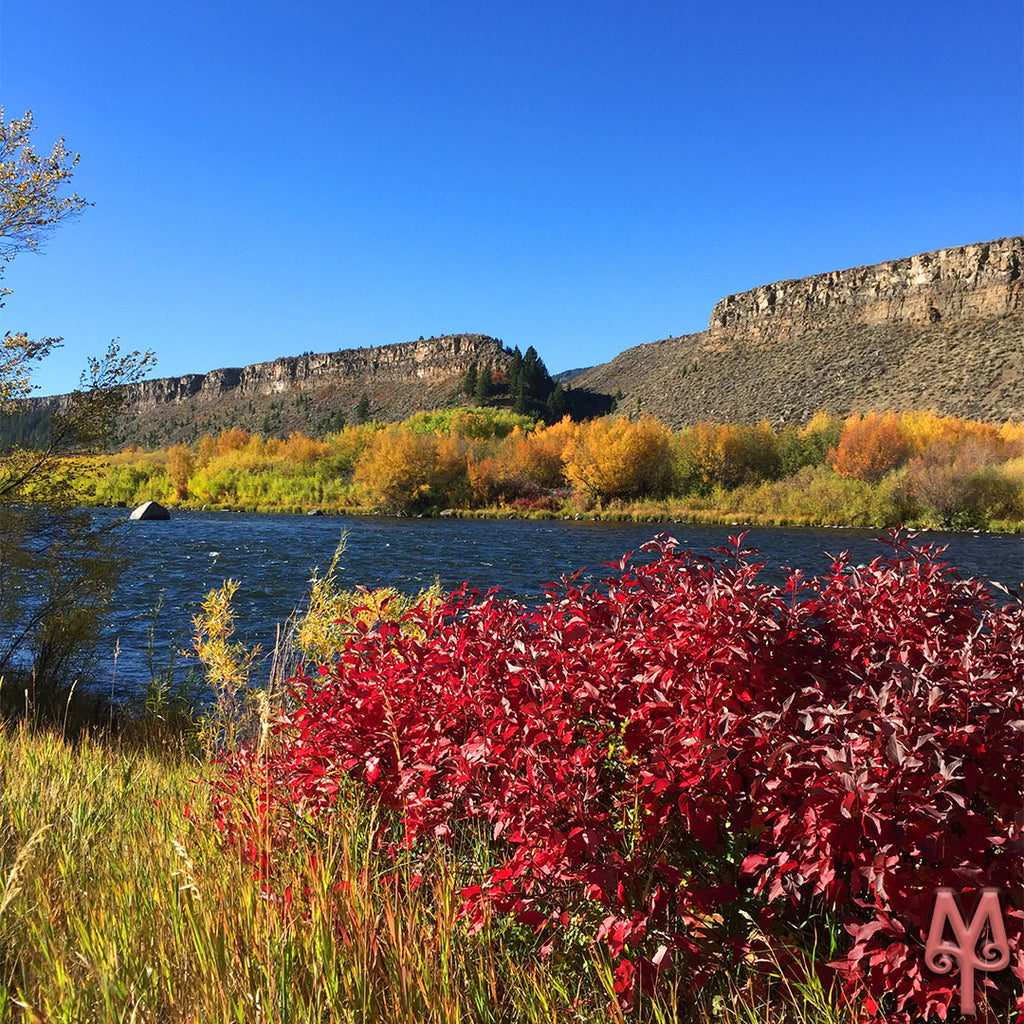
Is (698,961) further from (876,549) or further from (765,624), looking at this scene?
(876,549)

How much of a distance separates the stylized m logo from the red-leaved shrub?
42 mm

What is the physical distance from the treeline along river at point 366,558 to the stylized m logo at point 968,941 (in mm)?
5839

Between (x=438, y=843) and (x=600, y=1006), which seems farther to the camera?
(x=438, y=843)

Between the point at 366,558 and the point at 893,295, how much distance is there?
70164 millimetres

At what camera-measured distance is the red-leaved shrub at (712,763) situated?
6.54 feet

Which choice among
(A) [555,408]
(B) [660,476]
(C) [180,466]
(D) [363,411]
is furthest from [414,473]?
(D) [363,411]

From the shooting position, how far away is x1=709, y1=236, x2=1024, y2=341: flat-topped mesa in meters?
69.1

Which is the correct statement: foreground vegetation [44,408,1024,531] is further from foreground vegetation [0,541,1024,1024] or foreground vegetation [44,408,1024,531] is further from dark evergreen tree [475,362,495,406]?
foreground vegetation [0,541,1024,1024]

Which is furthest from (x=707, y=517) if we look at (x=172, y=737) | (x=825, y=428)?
(x=172, y=737)

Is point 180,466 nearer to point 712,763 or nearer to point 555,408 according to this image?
point 555,408

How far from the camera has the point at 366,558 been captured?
2588 centimetres

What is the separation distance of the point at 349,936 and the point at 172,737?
5033mm

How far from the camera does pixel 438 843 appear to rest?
8.70 feet

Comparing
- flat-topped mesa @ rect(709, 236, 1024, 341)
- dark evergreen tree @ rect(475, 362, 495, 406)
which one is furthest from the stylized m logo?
dark evergreen tree @ rect(475, 362, 495, 406)
